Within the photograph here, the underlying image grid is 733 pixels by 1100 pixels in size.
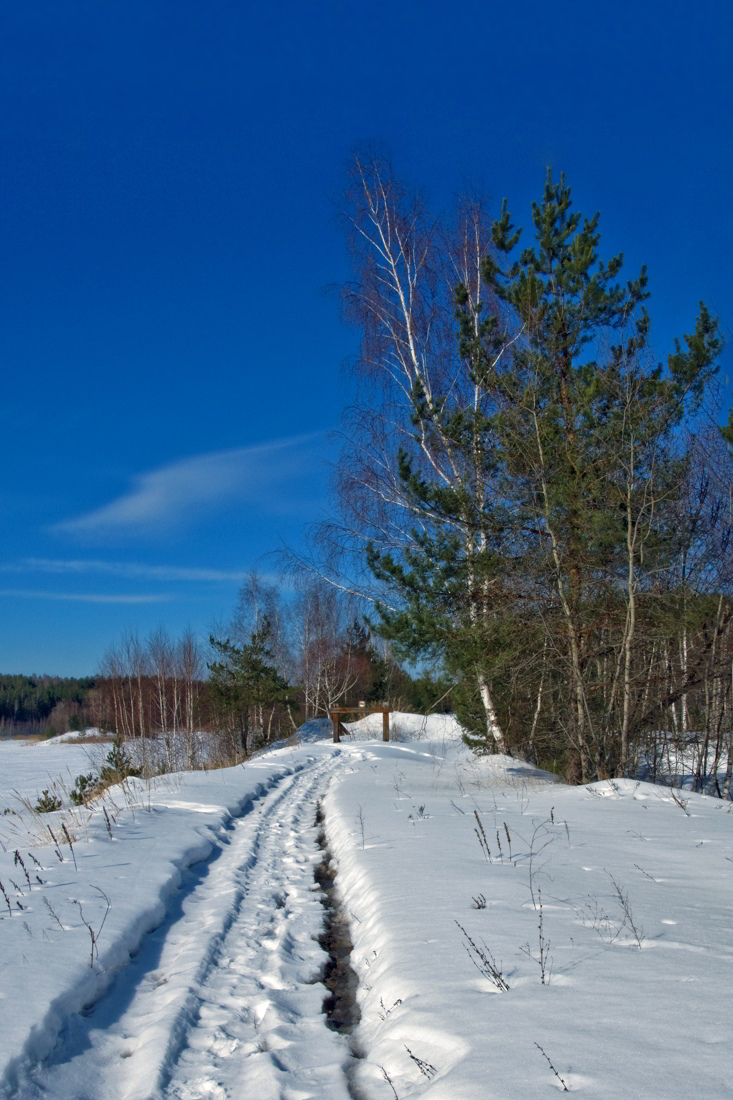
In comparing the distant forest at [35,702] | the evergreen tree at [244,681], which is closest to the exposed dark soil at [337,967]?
the evergreen tree at [244,681]

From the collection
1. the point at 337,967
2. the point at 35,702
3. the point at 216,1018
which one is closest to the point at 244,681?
the point at 337,967

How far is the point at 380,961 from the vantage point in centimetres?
384

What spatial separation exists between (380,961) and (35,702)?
302ft

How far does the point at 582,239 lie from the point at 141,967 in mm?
10287

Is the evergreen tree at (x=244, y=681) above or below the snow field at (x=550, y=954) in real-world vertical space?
above

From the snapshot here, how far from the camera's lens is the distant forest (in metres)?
80.4

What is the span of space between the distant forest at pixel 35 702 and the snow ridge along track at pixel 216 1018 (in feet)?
257

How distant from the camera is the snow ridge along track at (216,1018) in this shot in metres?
2.79

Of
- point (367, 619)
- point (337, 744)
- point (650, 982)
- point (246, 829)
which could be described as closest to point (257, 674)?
point (337, 744)

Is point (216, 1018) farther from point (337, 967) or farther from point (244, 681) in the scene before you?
point (244, 681)

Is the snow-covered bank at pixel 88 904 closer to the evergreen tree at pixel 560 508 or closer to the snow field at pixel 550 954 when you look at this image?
the snow field at pixel 550 954

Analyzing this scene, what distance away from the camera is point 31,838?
7074mm

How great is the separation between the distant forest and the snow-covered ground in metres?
76.9

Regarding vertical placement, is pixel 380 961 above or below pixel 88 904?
below
